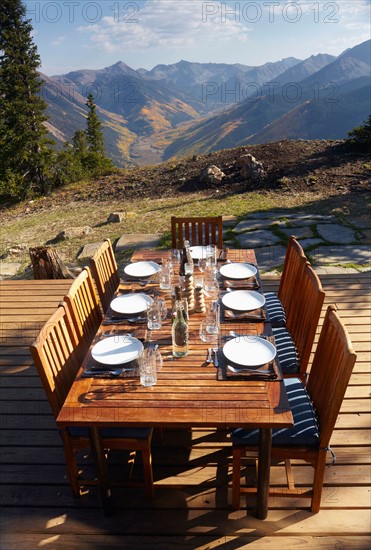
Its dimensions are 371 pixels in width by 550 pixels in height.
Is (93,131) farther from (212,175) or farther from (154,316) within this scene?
(154,316)

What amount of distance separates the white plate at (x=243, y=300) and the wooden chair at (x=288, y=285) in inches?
14.7

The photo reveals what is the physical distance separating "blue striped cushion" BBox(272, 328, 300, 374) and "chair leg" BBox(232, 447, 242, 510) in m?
0.67

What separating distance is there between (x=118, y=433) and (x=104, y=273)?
143cm

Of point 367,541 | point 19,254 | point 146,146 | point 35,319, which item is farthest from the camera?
point 146,146

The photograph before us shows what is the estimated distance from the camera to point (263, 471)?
5.86 ft

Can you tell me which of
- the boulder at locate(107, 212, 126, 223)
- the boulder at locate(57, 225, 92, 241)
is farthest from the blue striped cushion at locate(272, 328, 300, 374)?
the boulder at locate(107, 212, 126, 223)

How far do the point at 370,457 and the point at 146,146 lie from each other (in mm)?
165707

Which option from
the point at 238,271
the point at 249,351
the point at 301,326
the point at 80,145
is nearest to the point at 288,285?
the point at 238,271

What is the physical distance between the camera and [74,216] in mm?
8875

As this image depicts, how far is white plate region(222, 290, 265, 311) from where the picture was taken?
238cm

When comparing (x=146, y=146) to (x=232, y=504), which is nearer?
(x=232, y=504)

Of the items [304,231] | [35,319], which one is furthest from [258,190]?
[35,319]

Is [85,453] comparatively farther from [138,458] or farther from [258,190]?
[258,190]

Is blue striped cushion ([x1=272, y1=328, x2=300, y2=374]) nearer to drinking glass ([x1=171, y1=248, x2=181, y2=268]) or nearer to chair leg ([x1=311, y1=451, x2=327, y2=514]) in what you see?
chair leg ([x1=311, y1=451, x2=327, y2=514])
